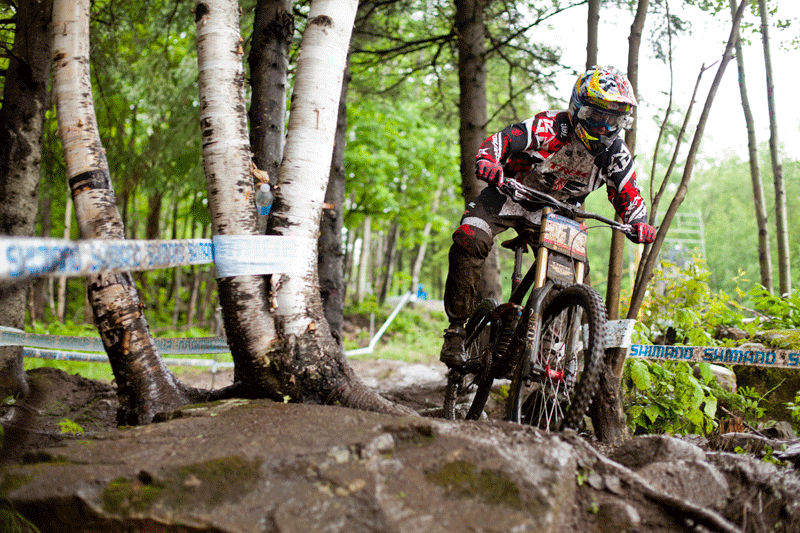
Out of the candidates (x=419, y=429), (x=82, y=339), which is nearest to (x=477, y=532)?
(x=419, y=429)

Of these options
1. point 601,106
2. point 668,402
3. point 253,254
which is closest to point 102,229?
point 253,254

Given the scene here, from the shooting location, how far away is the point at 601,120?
144 inches

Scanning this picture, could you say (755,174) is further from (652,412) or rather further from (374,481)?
(374,481)

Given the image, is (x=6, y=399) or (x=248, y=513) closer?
(x=248, y=513)

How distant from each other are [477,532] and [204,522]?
0.85 metres

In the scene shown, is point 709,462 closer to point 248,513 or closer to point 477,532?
point 477,532

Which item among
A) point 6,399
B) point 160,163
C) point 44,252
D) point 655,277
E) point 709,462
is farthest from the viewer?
point 160,163

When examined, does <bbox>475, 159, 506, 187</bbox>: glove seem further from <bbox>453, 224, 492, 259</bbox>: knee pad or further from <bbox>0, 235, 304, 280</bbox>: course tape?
<bbox>0, 235, 304, 280</bbox>: course tape

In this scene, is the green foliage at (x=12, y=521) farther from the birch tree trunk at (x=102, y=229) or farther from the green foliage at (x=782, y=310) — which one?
the green foliage at (x=782, y=310)

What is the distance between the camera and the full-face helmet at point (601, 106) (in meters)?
3.55

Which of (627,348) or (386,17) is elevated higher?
(386,17)

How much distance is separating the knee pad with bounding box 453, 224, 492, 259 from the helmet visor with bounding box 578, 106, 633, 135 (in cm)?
99

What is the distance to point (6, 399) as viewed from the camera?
4613 mm

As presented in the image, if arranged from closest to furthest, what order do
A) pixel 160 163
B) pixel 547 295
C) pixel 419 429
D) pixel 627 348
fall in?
pixel 419 429 → pixel 547 295 → pixel 627 348 → pixel 160 163
